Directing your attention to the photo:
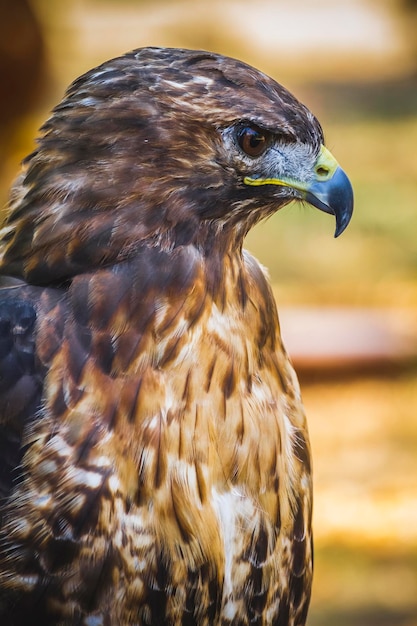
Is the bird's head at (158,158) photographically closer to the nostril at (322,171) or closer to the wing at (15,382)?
the nostril at (322,171)

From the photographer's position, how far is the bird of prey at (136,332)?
268 cm

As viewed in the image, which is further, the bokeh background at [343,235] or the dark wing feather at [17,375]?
the bokeh background at [343,235]

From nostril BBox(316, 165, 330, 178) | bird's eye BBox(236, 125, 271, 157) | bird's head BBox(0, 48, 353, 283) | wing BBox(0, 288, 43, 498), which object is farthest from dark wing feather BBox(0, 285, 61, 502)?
nostril BBox(316, 165, 330, 178)

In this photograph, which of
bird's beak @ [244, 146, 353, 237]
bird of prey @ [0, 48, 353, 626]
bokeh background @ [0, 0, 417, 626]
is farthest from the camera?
bokeh background @ [0, 0, 417, 626]

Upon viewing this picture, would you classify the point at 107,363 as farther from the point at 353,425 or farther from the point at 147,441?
the point at 353,425

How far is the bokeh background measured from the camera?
227 inches

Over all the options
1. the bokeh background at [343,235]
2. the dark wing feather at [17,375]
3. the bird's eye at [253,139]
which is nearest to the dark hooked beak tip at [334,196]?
the bird's eye at [253,139]

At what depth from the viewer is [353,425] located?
671 cm

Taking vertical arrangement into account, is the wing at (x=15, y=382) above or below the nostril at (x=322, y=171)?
below

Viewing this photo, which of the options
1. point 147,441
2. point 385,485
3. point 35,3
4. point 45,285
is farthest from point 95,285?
point 35,3

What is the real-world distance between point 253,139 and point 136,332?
509 millimetres

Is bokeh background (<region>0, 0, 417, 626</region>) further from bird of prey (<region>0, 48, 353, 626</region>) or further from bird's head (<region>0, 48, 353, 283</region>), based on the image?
bird's head (<region>0, 48, 353, 283</region>)

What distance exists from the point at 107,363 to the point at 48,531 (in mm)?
393

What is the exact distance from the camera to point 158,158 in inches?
106
